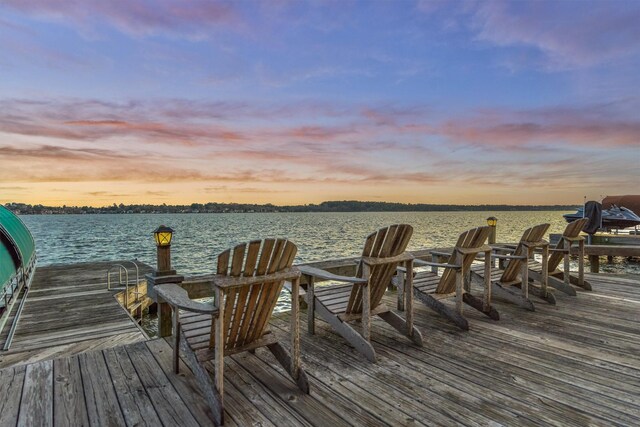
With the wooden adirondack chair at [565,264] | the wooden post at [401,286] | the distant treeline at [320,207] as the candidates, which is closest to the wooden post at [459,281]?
the wooden post at [401,286]

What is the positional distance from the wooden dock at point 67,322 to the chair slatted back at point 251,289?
7.07ft

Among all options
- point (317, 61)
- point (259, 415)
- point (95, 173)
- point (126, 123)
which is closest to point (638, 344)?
point (259, 415)

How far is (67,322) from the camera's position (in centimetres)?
545

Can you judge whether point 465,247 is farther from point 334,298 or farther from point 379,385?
point 379,385

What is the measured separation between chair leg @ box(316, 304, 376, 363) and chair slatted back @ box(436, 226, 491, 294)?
1.36 meters

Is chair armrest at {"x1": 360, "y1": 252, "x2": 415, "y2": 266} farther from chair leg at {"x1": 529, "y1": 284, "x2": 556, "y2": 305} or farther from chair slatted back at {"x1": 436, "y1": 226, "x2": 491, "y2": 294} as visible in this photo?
chair leg at {"x1": 529, "y1": 284, "x2": 556, "y2": 305}

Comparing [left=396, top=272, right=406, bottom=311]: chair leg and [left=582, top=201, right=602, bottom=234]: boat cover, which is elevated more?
[left=582, top=201, right=602, bottom=234]: boat cover

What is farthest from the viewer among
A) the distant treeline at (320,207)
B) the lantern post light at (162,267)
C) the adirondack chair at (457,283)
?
the distant treeline at (320,207)

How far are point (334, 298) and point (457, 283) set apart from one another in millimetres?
1336

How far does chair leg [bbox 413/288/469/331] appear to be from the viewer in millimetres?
3517

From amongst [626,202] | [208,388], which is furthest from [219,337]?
[626,202]

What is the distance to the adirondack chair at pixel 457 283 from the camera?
140 inches

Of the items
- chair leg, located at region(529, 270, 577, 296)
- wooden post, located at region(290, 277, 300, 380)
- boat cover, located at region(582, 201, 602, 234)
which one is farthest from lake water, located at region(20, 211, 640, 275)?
wooden post, located at region(290, 277, 300, 380)

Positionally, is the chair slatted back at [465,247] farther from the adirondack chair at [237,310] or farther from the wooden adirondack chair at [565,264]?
the adirondack chair at [237,310]
